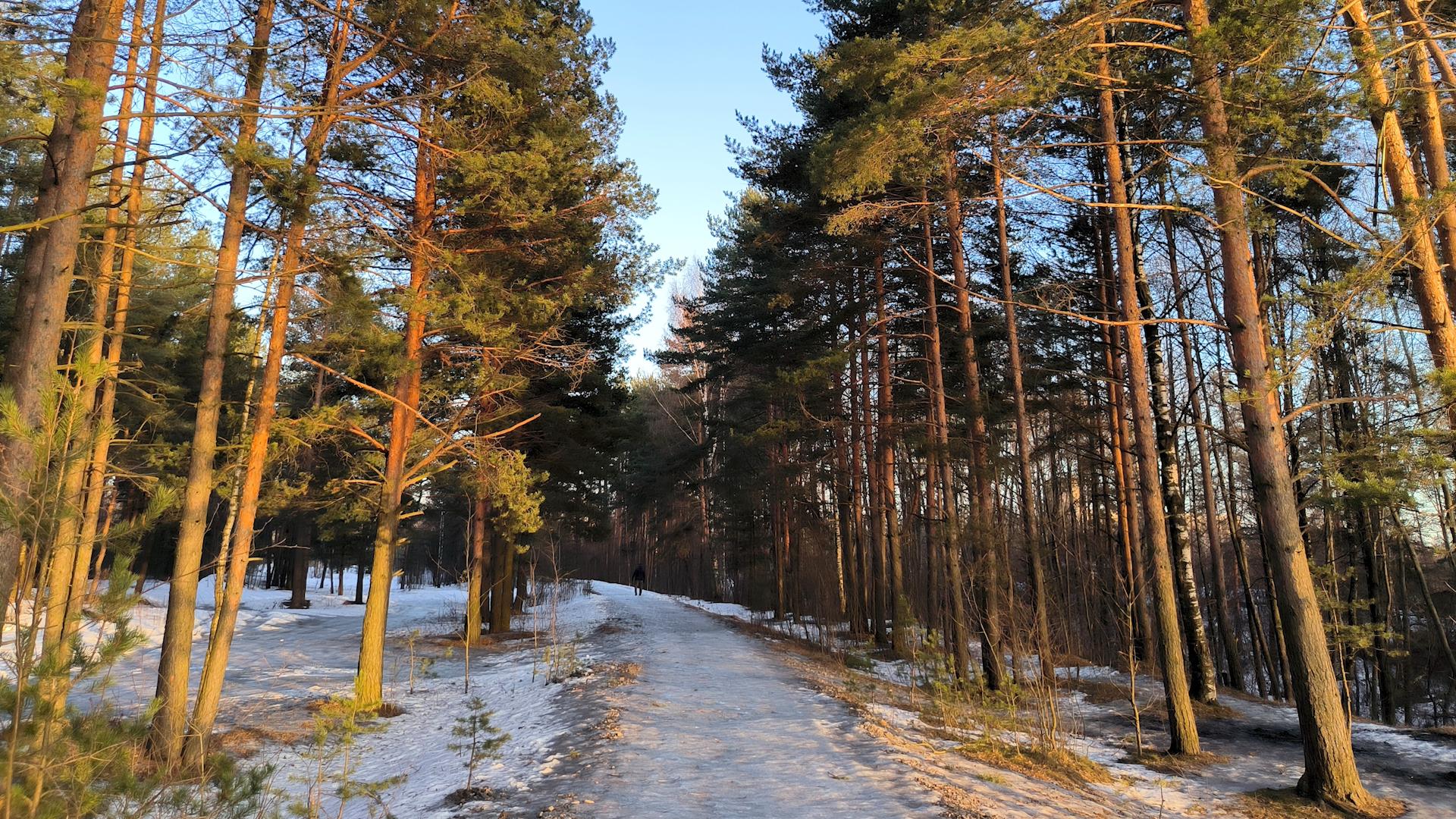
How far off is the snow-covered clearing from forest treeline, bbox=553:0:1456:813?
2.92 feet

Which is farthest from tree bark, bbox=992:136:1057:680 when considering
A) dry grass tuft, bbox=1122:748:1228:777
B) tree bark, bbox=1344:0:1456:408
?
tree bark, bbox=1344:0:1456:408

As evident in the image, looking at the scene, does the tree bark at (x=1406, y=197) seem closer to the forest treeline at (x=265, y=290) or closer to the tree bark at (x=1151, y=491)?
the tree bark at (x=1151, y=491)

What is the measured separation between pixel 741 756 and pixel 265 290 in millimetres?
9185

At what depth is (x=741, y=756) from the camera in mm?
6832

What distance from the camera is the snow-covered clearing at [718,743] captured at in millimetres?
5695

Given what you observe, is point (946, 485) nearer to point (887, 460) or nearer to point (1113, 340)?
point (887, 460)

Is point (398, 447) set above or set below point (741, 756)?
above

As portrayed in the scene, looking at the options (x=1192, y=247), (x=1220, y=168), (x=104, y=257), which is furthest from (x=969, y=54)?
(x=1192, y=247)

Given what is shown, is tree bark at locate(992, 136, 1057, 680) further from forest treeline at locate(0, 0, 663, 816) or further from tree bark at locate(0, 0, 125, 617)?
tree bark at locate(0, 0, 125, 617)

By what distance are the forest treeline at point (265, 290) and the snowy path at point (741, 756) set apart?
267 cm

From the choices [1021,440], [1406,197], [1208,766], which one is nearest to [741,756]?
[1208,766]

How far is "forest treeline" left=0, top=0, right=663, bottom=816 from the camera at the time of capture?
3.37 metres

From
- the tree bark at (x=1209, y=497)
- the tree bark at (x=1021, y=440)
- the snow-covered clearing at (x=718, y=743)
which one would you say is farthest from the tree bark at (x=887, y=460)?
the tree bark at (x=1209, y=497)

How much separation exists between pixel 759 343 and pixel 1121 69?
1116 cm
